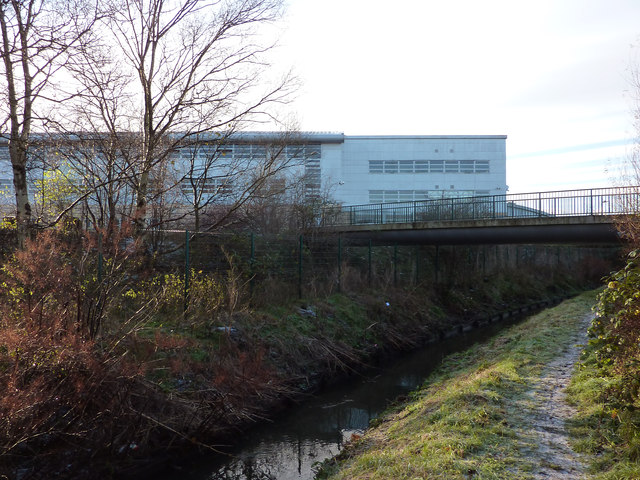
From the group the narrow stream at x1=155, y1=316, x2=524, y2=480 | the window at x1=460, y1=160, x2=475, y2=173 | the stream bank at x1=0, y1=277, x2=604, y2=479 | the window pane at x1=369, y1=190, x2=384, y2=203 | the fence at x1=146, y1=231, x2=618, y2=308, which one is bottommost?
the narrow stream at x1=155, y1=316, x2=524, y2=480

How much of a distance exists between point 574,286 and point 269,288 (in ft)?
101

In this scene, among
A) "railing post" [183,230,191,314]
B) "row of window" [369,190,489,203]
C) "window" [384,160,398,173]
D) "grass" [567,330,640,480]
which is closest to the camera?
"grass" [567,330,640,480]

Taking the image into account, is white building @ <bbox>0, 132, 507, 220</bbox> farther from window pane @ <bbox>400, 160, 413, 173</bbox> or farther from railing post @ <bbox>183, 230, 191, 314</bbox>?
railing post @ <bbox>183, 230, 191, 314</bbox>

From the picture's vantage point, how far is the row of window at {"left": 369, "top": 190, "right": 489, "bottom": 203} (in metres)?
46.9

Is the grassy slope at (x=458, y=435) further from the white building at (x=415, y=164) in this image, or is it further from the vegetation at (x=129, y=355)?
the white building at (x=415, y=164)

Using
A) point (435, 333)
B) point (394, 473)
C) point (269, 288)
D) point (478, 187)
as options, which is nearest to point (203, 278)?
point (269, 288)

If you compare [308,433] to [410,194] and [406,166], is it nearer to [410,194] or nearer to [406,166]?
[410,194]

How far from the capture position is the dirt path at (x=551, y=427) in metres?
5.14

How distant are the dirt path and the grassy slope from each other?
6.2 inches

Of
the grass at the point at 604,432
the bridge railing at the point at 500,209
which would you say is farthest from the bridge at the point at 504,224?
the grass at the point at 604,432

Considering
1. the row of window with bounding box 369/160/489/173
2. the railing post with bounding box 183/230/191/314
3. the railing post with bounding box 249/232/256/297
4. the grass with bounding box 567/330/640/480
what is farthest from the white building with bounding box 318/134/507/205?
the grass with bounding box 567/330/640/480

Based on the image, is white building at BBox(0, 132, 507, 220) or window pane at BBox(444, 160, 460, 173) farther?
window pane at BBox(444, 160, 460, 173)

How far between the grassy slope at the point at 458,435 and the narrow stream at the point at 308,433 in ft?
2.82

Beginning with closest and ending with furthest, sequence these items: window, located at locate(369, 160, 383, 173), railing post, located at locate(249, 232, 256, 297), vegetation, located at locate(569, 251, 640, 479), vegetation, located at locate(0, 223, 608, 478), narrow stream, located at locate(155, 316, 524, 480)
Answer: vegetation, located at locate(569, 251, 640, 479), vegetation, located at locate(0, 223, 608, 478), narrow stream, located at locate(155, 316, 524, 480), railing post, located at locate(249, 232, 256, 297), window, located at locate(369, 160, 383, 173)
